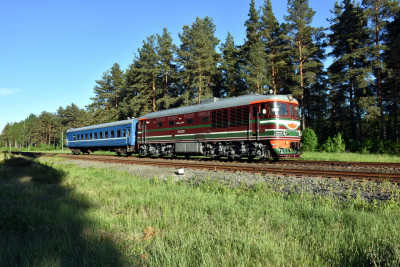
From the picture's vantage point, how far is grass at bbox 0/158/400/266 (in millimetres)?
2912

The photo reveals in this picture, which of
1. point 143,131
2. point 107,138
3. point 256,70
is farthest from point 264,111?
point 256,70

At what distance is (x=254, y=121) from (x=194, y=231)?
10.8m

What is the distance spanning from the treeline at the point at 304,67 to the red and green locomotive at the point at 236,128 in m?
16.3

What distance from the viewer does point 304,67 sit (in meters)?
32.9

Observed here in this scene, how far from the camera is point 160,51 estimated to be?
42.8 meters

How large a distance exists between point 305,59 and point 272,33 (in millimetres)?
7788

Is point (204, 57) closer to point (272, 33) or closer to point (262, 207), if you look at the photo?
point (272, 33)

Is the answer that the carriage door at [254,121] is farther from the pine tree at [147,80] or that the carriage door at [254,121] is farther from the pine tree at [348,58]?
the pine tree at [147,80]

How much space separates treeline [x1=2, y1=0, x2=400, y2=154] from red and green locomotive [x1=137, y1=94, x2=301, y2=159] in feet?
53.3

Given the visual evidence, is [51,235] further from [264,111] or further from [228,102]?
[228,102]

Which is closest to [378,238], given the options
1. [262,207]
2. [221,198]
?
[262,207]

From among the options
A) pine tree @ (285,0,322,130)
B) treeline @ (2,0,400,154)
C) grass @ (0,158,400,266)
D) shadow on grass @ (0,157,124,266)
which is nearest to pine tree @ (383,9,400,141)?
treeline @ (2,0,400,154)

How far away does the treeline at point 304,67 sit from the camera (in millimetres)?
28938

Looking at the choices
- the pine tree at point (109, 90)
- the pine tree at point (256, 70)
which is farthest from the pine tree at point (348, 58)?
the pine tree at point (109, 90)
